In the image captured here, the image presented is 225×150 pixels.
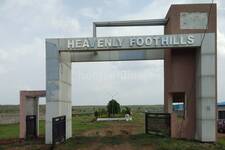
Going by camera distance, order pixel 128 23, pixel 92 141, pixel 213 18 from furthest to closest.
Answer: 1. pixel 128 23
2. pixel 213 18
3. pixel 92 141

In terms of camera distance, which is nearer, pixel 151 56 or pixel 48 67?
pixel 48 67

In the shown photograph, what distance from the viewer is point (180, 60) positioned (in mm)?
21328

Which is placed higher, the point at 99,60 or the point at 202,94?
the point at 99,60

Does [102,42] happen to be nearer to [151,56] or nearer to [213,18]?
[151,56]

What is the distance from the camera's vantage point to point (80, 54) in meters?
23.2

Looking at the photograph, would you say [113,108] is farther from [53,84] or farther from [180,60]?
[53,84]

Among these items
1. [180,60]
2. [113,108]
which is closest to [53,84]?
[180,60]

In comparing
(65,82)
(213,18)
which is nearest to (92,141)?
(65,82)

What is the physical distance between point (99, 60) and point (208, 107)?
690 centimetres

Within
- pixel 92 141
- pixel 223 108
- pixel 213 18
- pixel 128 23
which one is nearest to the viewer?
pixel 92 141

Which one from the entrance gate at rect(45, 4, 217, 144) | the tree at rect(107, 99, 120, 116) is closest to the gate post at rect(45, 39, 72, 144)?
the entrance gate at rect(45, 4, 217, 144)

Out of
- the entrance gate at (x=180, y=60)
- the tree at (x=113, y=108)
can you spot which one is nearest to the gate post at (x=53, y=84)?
the entrance gate at (x=180, y=60)

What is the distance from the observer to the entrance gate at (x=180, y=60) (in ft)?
64.0

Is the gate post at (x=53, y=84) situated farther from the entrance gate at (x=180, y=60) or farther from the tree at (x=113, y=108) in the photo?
the tree at (x=113, y=108)
